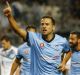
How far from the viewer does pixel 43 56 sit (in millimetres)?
8570

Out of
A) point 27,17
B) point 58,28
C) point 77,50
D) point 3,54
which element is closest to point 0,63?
point 3,54

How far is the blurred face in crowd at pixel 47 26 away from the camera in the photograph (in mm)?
8531

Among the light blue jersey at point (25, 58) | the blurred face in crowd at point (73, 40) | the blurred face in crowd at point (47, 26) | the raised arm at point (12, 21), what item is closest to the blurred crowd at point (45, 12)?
the light blue jersey at point (25, 58)

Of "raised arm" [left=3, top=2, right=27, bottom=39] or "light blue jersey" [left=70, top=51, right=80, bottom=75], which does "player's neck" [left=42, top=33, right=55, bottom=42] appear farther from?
"light blue jersey" [left=70, top=51, right=80, bottom=75]

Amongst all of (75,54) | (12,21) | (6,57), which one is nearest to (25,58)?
(75,54)

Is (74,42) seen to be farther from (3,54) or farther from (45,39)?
(3,54)

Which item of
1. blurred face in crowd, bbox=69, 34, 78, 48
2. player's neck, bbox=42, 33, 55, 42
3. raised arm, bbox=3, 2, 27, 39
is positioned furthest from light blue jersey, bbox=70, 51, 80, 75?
raised arm, bbox=3, 2, 27, 39

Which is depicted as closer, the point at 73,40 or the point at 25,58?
the point at 73,40

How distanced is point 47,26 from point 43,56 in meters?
0.50

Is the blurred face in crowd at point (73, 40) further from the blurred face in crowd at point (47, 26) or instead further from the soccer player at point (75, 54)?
the blurred face in crowd at point (47, 26)

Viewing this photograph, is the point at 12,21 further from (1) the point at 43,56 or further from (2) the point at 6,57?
(2) the point at 6,57

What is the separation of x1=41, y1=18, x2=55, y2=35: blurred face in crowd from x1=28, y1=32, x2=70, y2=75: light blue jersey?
0.55 ft

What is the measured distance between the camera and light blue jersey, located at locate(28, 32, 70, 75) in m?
8.56

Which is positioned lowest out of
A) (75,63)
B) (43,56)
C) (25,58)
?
(25,58)
